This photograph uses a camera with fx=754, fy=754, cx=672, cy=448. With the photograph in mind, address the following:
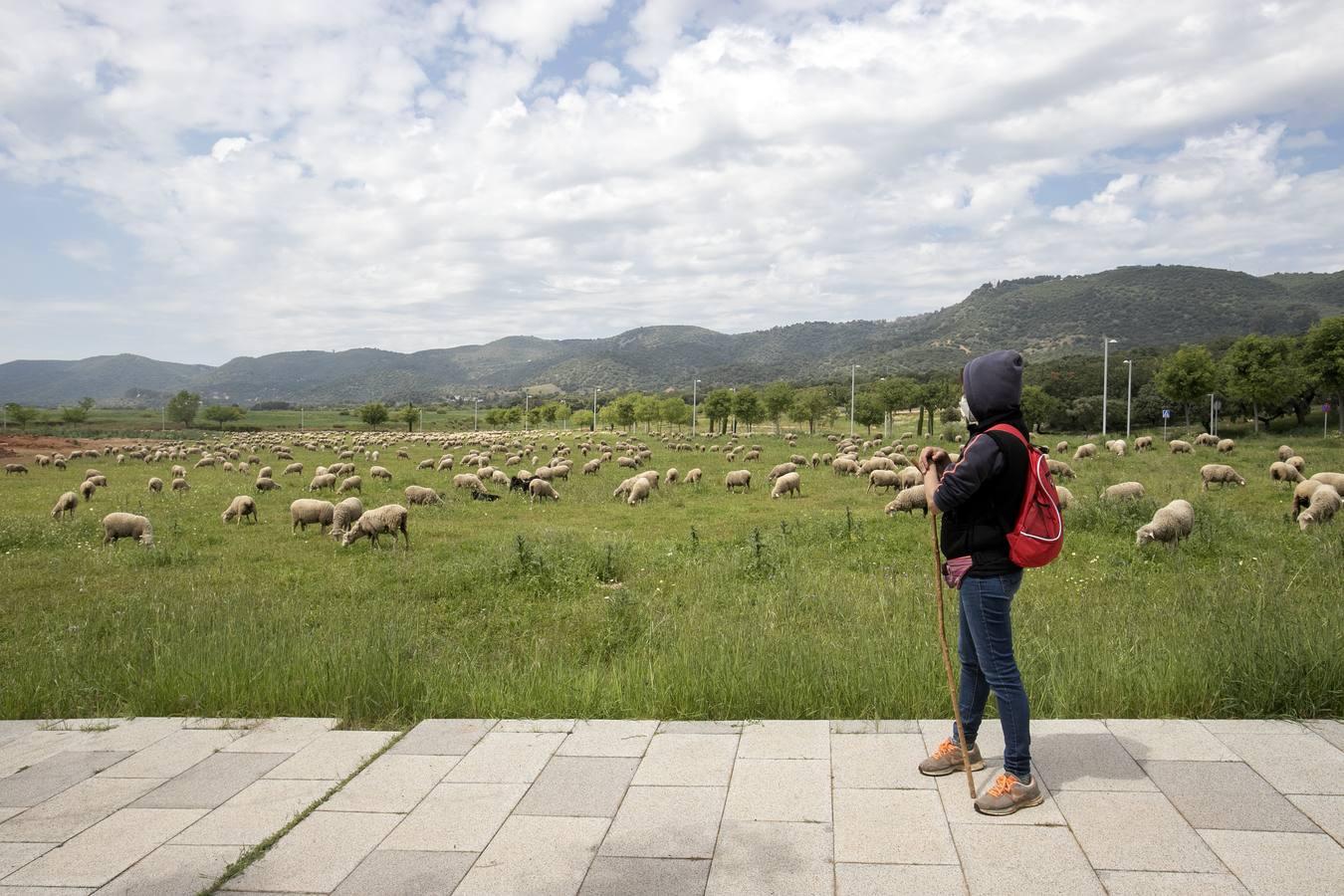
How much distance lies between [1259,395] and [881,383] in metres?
31.3

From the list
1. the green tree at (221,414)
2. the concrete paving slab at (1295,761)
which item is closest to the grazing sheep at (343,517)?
the concrete paving slab at (1295,761)

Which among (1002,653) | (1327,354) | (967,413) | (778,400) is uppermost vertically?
(1327,354)

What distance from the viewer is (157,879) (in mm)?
3168

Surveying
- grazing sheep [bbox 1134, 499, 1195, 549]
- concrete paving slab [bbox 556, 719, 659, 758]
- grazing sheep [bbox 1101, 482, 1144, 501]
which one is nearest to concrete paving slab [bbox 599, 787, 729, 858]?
concrete paving slab [bbox 556, 719, 659, 758]

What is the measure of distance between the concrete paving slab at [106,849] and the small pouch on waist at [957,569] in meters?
3.93

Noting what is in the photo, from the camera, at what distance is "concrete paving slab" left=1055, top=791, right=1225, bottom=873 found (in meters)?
3.01

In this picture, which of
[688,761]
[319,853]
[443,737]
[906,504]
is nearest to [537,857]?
[319,853]

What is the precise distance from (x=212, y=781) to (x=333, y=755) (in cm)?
62

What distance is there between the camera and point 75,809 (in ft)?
12.8

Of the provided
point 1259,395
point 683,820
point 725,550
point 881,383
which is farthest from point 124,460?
point 1259,395

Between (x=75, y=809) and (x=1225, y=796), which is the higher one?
(x=1225, y=796)

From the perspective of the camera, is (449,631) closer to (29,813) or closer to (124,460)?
(29,813)

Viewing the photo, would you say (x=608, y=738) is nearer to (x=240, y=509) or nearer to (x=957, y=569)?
(x=957, y=569)

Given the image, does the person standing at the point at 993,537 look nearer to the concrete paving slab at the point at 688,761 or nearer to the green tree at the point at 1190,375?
the concrete paving slab at the point at 688,761
